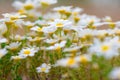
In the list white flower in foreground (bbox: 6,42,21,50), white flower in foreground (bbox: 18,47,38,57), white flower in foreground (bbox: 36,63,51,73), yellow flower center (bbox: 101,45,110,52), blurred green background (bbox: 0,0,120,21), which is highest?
yellow flower center (bbox: 101,45,110,52)

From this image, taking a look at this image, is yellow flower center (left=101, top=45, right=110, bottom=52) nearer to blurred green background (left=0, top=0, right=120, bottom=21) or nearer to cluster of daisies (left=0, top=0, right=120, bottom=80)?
cluster of daisies (left=0, top=0, right=120, bottom=80)

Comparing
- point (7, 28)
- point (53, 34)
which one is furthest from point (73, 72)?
point (7, 28)

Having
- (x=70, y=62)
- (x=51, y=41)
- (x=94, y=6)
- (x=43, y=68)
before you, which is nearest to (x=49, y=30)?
(x=51, y=41)

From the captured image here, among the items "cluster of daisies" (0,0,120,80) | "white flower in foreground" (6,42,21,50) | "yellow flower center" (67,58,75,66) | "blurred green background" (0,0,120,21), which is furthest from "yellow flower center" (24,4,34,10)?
"blurred green background" (0,0,120,21)

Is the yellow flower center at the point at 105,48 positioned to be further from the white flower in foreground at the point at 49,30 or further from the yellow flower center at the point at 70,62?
the white flower in foreground at the point at 49,30

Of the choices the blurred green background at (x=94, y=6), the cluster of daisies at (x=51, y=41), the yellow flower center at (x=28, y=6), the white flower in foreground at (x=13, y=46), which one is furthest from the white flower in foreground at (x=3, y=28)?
the blurred green background at (x=94, y=6)

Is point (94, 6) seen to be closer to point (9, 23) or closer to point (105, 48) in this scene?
point (9, 23)

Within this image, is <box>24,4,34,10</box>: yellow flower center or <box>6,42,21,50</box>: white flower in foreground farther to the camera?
<box>24,4,34,10</box>: yellow flower center

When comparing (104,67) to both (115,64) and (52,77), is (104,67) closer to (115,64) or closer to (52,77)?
(115,64)
